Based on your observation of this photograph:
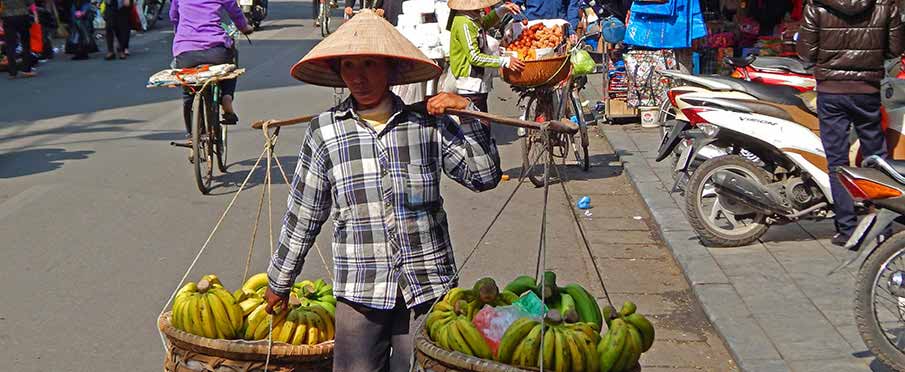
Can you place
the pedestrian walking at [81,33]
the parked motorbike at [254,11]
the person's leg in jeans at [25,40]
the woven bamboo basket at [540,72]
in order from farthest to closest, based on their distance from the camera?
the parked motorbike at [254,11]
the pedestrian walking at [81,33]
the person's leg in jeans at [25,40]
the woven bamboo basket at [540,72]

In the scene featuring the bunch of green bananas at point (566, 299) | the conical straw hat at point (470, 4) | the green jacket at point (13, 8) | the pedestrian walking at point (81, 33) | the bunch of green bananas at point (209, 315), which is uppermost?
the conical straw hat at point (470, 4)

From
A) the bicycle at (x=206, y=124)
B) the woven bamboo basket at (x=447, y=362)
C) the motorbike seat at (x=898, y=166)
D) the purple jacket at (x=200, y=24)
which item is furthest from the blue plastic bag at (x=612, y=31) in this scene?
the woven bamboo basket at (x=447, y=362)

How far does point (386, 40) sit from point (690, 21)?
8652mm

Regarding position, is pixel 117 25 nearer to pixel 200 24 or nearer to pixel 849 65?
pixel 200 24

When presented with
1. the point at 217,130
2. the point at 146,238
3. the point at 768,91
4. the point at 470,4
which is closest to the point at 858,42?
the point at 768,91

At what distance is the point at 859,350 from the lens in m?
5.54

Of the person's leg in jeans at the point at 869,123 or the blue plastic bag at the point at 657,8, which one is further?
the blue plastic bag at the point at 657,8

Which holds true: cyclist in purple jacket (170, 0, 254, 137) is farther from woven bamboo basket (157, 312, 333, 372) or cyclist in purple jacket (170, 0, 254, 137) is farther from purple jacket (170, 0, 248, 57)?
woven bamboo basket (157, 312, 333, 372)

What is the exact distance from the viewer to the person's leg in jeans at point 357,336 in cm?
391

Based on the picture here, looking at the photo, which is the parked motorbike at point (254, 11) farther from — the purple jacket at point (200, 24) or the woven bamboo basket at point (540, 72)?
the woven bamboo basket at point (540, 72)

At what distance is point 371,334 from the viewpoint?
393 cm

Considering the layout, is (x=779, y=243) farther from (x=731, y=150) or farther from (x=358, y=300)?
(x=358, y=300)

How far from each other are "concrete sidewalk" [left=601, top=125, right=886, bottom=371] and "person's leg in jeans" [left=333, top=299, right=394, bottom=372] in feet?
7.12

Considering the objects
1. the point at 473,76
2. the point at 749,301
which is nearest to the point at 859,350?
the point at 749,301
